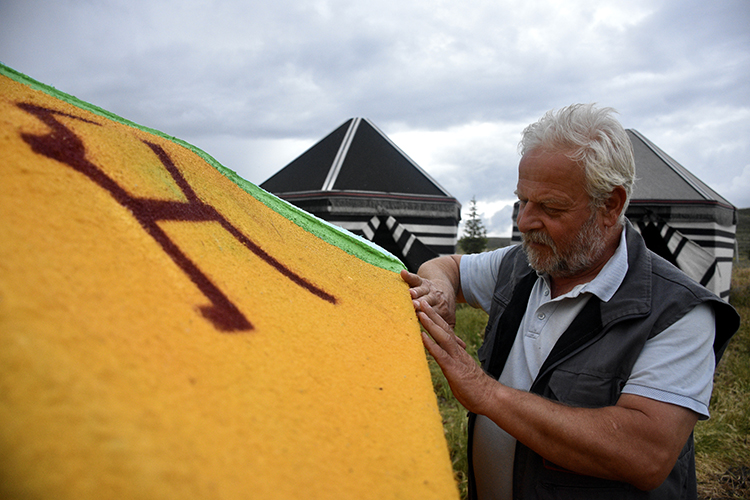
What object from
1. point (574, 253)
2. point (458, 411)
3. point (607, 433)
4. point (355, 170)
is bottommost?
point (458, 411)

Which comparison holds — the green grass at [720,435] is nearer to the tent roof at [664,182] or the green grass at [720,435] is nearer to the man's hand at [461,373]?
the man's hand at [461,373]

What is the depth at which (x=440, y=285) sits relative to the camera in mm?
1896

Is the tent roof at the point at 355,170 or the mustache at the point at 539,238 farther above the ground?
the tent roof at the point at 355,170

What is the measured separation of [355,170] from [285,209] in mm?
3276

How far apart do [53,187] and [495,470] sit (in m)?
1.55

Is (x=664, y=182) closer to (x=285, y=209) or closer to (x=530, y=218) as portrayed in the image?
(x=530, y=218)

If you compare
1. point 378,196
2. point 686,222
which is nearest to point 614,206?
point 378,196

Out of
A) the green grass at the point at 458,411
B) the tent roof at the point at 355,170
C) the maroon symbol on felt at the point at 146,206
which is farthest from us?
the tent roof at the point at 355,170

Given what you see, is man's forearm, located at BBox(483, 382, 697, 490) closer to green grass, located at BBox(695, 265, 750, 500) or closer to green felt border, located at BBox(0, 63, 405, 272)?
green felt border, located at BBox(0, 63, 405, 272)

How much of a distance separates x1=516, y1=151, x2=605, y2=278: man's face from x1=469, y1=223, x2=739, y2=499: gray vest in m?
0.14

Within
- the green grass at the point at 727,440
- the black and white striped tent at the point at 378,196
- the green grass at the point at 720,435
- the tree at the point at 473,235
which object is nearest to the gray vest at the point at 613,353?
the green grass at the point at 720,435

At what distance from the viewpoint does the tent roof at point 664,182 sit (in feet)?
17.9

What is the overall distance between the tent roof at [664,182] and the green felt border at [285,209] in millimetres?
4794

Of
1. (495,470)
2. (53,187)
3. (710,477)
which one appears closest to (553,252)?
(495,470)
